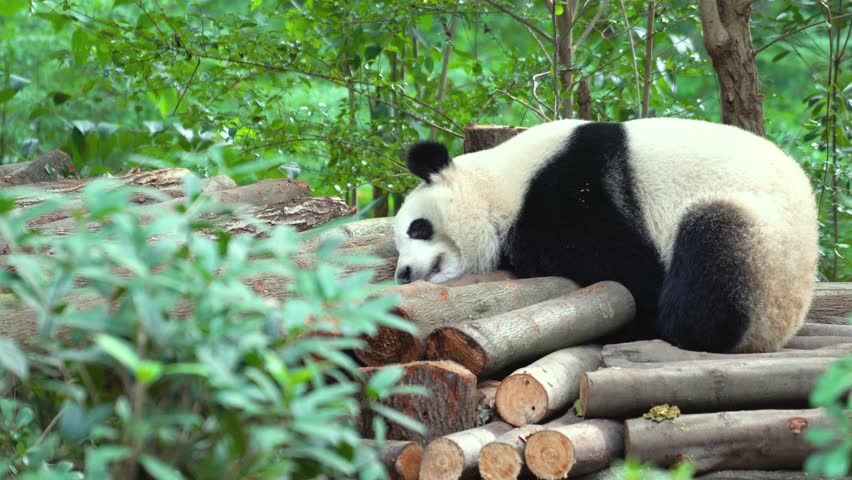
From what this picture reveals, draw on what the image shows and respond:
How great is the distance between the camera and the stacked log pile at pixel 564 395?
2.45m

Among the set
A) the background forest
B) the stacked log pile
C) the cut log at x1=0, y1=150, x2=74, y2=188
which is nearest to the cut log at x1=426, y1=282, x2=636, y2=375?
the stacked log pile

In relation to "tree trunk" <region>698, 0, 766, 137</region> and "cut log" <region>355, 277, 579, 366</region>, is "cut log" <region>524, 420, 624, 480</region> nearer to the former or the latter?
"cut log" <region>355, 277, 579, 366</region>

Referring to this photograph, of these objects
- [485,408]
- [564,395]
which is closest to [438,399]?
[485,408]

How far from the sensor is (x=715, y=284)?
3.05 meters

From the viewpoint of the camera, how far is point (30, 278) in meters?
1.30

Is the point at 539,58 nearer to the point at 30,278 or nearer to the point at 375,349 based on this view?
the point at 375,349

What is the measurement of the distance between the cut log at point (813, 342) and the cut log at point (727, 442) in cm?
92

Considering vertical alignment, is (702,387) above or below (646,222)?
below

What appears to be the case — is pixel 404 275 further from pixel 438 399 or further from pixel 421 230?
pixel 438 399

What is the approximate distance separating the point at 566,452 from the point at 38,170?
3.69 meters

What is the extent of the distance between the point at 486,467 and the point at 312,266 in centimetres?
136

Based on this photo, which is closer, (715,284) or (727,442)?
(727,442)

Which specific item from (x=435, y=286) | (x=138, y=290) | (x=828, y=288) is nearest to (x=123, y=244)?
(x=138, y=290)

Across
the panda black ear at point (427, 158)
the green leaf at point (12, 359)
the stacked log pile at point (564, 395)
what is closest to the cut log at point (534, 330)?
the stacked log pile at point (564, 395)
